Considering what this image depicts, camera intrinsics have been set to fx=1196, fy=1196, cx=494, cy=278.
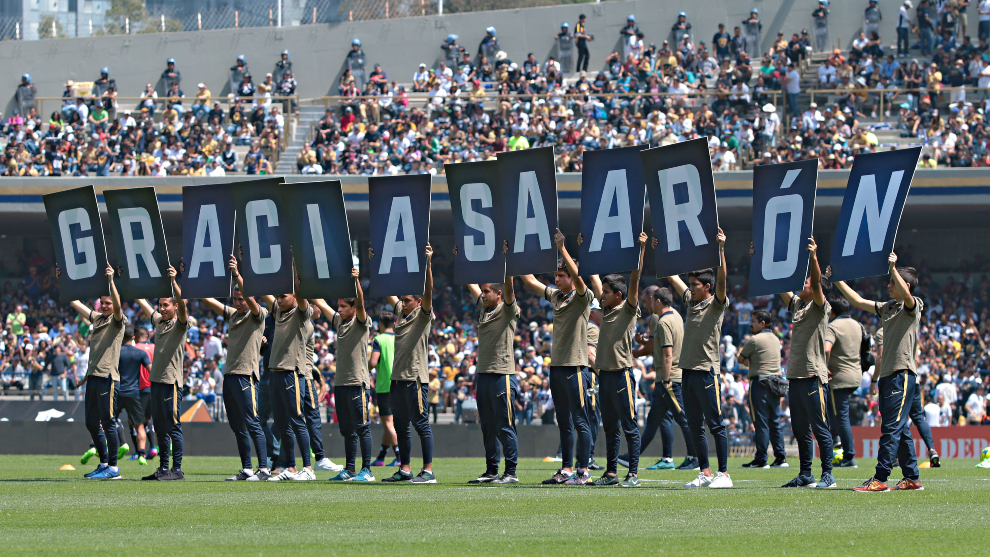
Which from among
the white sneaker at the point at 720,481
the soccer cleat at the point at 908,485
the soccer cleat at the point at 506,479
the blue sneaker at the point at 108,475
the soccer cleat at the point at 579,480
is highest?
the soccer cleat at the point at 908,485

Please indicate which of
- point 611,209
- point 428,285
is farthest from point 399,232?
point 611,209

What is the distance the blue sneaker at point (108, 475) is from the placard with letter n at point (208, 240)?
2229mm

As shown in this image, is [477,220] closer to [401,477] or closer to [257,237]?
[257,237]

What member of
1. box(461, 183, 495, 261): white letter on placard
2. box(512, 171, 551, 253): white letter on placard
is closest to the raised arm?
box(461, 183, 495, 261): white letter on placard

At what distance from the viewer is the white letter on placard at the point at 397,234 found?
11.7 meters

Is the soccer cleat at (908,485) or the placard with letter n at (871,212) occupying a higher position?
the placard with letter n at (871,212)

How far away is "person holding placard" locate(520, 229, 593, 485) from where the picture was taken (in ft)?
37.0

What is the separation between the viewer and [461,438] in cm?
2066

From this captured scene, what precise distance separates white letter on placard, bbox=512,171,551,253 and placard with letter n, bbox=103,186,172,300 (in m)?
3.78

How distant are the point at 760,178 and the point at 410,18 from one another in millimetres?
29799

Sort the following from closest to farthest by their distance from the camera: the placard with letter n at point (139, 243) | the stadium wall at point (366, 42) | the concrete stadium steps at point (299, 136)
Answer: the placard with letter n at point (139, 243) < the concrete stadium steps at point (299, 136) < the stadium wall at point (366, 42)

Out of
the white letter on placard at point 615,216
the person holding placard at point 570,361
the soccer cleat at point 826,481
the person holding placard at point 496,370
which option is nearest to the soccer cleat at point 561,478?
the person holding placard at point 570,361

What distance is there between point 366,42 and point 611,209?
29.5 m

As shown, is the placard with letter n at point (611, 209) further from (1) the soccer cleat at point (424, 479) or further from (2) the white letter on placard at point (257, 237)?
(2) the white letter on placard at point (257, 237)
